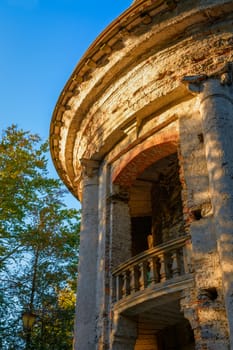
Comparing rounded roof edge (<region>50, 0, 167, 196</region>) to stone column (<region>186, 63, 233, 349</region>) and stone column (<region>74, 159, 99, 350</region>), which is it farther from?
stone column (<region>186, 63, 233, 349</region>)

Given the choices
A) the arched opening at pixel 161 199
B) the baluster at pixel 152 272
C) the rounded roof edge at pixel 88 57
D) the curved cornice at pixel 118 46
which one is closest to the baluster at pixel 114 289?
the baluster at pixel 152 272

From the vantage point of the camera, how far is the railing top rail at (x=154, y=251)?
270 inches

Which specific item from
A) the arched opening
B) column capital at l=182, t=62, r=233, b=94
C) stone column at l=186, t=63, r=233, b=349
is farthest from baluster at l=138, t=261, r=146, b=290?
column capital at l=182, t=62, r=233, b=94

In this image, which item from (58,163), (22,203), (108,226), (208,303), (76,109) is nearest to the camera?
(208,303)

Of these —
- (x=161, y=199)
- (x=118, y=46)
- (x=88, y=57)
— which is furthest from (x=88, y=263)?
(x=118, y=46)

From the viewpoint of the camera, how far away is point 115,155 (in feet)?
30.9

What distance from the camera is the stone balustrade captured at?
6.73 meters

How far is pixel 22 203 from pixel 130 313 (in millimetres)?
8269

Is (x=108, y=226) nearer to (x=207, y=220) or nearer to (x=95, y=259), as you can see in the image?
(x=95, y=259)

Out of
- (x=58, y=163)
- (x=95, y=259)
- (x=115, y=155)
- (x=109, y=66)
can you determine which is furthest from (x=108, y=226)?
(x=58, y=163)

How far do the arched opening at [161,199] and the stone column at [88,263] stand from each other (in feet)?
6.91

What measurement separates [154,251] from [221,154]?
2231mm

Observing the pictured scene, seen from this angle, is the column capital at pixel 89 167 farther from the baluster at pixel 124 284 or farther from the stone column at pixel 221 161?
the stone column at pixel 221 161

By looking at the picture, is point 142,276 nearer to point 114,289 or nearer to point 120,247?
point 114,289
